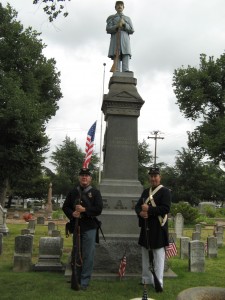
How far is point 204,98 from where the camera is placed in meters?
34.0

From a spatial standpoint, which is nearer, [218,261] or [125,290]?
[125,290]

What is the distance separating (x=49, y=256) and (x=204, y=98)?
28095mm

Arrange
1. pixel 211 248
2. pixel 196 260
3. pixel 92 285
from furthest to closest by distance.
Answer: pixel 211 248 < pixel 196 260 < pixel 92 285

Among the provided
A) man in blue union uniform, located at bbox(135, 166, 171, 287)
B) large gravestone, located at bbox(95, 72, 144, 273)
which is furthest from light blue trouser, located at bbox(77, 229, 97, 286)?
large gravestone, located at bbox(95, 72, 144, 273)

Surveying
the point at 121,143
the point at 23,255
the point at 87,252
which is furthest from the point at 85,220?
the point at 121,143

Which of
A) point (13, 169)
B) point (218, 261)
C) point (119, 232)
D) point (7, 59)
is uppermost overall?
point (7, 59)

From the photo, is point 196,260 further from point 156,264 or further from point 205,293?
point 205,293

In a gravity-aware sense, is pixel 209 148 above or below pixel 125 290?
above

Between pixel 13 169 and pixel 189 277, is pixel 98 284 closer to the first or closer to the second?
pixel 189 277

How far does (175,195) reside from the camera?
51281 mm

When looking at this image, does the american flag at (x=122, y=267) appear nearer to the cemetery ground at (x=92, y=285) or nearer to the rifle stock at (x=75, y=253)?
the cemetery ground at (x=92, y=285)

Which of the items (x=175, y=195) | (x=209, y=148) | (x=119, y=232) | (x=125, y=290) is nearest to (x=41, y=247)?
(x=119, y=232)

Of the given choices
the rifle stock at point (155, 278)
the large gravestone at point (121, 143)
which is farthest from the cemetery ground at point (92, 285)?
the large gravestone at point (121, 143)

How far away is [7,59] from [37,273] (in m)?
19.5
